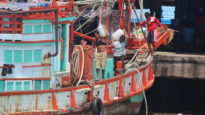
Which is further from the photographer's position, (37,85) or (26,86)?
(37,85)

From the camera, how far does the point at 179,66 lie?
712 inches

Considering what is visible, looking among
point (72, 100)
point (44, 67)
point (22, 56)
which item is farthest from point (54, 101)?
point (22, 56)

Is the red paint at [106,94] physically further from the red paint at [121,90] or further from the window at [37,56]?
the window at [37,56]

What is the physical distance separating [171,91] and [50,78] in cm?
897

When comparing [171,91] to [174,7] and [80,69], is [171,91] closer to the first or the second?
[174,7]

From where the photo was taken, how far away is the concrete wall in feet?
58.8

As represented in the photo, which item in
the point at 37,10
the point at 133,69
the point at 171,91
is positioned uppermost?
the point at 37,10

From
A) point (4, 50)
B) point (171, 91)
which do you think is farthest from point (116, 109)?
point (171, 91)

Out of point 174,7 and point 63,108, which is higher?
point 174,7

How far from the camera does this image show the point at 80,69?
14258 mm

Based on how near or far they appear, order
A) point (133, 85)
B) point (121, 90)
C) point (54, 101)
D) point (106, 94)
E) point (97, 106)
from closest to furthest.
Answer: point (54, 101) < point (97, 106) < point (106, 94) < point (121, 90) < point (133, 85)

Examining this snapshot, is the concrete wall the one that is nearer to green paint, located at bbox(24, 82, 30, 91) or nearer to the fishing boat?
the fishing boat

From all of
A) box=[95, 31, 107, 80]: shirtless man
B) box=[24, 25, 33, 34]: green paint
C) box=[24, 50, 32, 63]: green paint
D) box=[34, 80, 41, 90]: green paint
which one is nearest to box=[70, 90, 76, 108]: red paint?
box=[34, 80, 41, 90]: green paint

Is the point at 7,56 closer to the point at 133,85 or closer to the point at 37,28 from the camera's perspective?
the point at 37,28
